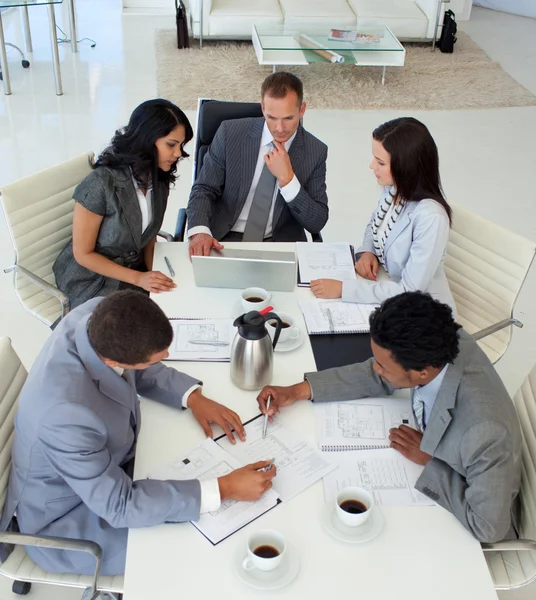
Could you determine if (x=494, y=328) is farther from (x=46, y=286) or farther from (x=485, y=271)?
(x=46, y=286)

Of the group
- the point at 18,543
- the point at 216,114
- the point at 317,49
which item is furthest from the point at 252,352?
the point at 317,49

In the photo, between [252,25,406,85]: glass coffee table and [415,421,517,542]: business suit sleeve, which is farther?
[252,25,406,85]: glass coffee table

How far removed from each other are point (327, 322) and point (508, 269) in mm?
737

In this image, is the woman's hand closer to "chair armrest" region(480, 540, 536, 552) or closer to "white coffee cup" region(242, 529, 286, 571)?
"white coffee cup" region(242, 529, 286, 571)

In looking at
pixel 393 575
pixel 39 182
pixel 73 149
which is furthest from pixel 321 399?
pixel 73 149

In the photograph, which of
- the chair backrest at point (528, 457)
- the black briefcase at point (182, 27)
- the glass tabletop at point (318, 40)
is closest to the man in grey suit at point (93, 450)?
the chair backrest at point (528, 457)

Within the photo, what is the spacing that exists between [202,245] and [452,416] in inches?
46.1

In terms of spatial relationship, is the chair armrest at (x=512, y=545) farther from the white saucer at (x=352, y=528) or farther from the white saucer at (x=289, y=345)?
the white saucer at (x=289, y=345)

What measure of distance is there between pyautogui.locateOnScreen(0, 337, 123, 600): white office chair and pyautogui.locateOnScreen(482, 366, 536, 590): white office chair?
89 centimetres

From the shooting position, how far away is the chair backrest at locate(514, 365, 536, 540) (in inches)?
67.3

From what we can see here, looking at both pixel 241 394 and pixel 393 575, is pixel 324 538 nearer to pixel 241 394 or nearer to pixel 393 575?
pixel 393 575

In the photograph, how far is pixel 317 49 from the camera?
564 centimetres

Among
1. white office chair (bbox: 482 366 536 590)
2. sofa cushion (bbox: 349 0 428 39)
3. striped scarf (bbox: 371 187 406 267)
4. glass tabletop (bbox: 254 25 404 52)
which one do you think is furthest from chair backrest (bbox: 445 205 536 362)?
sofa cushion (bbox: 349 0 428 39)

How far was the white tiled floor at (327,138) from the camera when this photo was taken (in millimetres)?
3602
